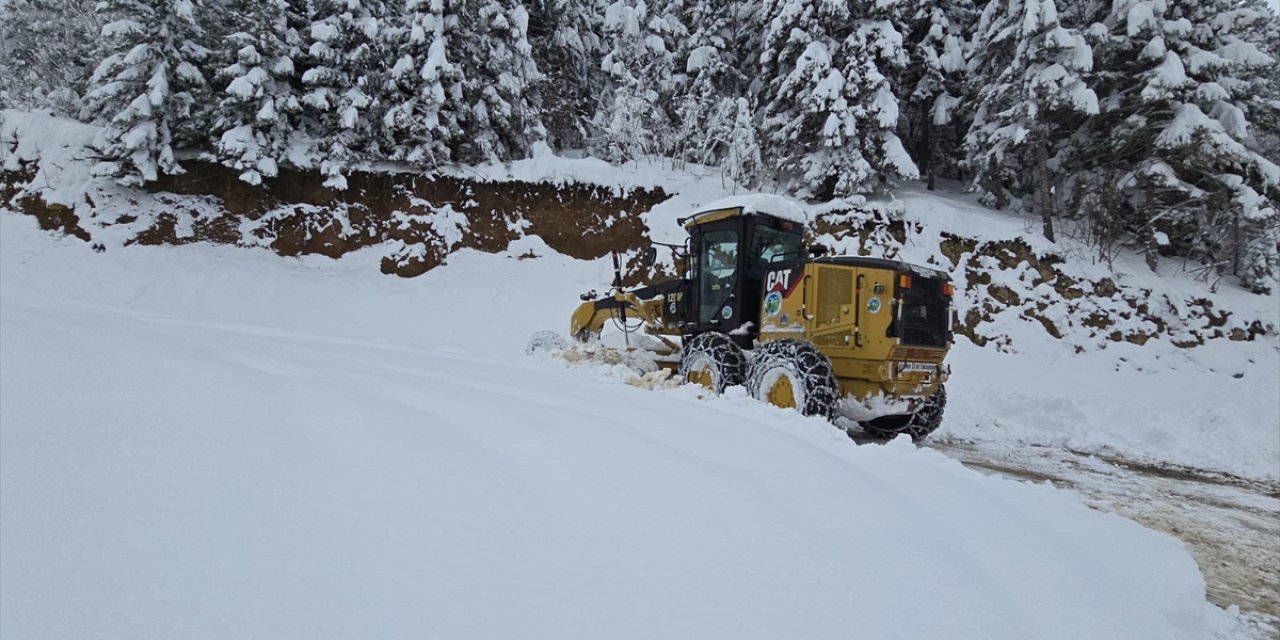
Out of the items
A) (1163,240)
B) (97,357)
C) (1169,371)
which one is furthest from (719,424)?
(1163,240)

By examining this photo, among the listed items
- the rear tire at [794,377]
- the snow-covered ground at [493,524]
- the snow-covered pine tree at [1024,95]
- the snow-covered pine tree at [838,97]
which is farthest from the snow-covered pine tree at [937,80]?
the snow-covered ground at [493,524]

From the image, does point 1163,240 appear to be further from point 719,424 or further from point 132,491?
point 132,491

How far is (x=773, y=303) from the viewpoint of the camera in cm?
785

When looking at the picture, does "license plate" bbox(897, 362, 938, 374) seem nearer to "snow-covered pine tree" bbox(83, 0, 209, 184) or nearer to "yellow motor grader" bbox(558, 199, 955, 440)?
"yellow motor grader" bbox(558, 199, 955, 440)

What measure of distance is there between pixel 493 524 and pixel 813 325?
5.53 m

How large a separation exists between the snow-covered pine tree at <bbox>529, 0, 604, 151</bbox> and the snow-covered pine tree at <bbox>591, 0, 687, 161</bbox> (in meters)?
0.62

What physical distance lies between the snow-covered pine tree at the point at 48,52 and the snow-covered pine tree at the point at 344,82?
622 cm

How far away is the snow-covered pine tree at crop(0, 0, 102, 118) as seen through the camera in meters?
18.9

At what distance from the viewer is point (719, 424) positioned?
14.8 ft

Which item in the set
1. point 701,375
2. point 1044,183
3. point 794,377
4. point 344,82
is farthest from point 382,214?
point 1044,183

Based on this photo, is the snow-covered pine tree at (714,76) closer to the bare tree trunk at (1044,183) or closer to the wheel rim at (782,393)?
the bare tree trunk at (1044,183)

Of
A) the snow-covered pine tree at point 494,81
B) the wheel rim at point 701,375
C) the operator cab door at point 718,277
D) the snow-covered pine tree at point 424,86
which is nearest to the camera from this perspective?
the wheel rim at point 701,375

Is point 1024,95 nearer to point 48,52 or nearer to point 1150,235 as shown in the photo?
point 1150,235

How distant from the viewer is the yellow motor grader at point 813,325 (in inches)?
275
